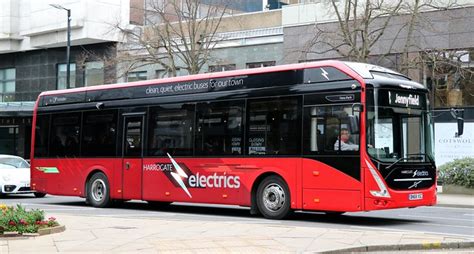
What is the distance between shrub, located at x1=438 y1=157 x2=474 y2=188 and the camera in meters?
25.0

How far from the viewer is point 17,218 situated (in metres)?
11.2

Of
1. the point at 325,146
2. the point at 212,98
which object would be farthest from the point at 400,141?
the point at 212,98

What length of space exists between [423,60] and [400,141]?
15331 millimetres

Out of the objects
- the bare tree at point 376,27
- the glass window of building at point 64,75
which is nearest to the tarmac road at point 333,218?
the bare tree at point 376,27

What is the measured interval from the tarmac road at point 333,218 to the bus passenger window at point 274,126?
1673mm

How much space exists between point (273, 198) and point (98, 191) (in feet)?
21.8

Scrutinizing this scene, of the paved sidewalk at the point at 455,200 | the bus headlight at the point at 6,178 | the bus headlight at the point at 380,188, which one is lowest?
the paved sidewalk at the point at 455,200

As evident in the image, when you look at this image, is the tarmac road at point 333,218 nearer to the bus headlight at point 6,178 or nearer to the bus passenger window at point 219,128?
the bus passenger window at point 219,128

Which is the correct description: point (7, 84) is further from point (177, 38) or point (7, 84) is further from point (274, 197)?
point (274, 197)

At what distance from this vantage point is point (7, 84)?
4978 centimetres

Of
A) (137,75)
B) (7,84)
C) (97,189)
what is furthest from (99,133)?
(7,84)

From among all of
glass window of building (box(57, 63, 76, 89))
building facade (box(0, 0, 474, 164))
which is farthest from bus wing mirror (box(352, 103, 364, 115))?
glass window of building (box(57, 63, 76, 89))

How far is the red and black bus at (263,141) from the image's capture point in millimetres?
13812

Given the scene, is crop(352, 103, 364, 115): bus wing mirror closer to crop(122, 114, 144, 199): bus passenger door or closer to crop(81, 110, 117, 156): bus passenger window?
crop(122, 114, 144, 199): bus passenger door
